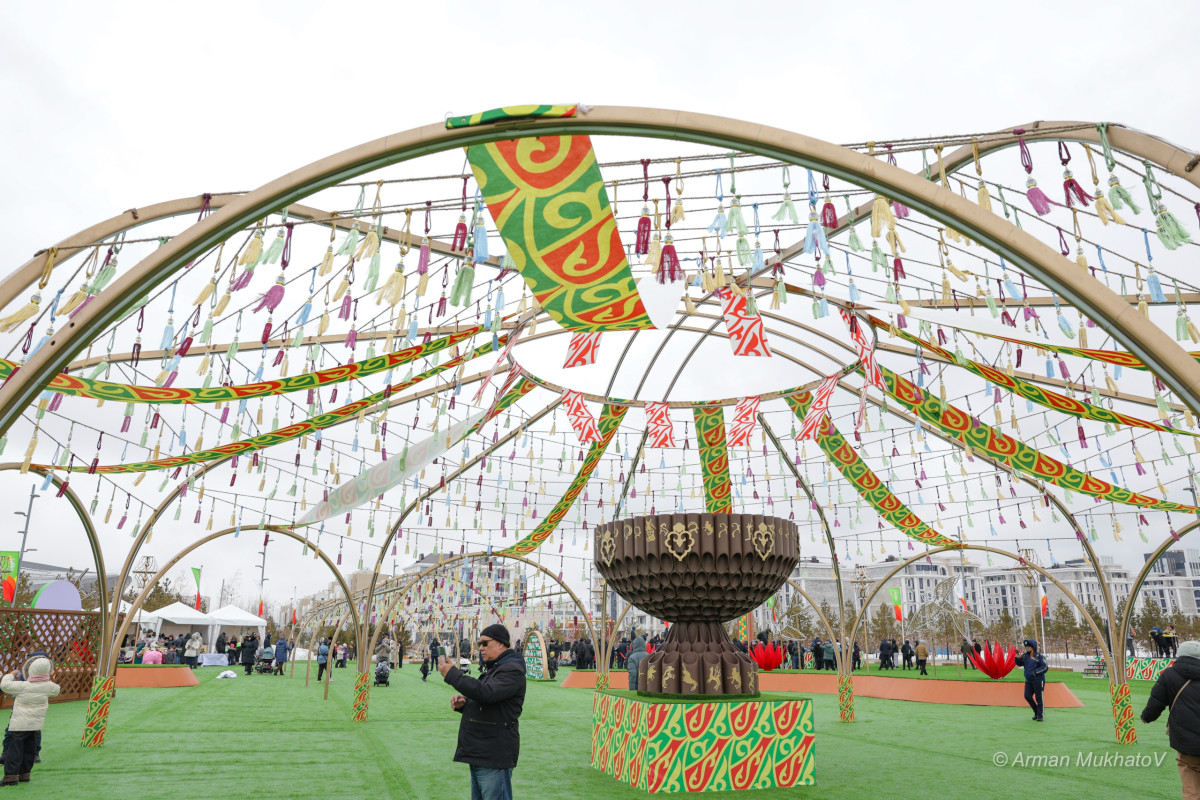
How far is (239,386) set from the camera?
6.94 metres

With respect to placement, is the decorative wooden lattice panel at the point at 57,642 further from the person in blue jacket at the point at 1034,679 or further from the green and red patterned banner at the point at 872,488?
the person in blue jacket at the point at 1034,679

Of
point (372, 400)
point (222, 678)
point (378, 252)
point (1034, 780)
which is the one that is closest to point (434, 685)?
point (222, 678)

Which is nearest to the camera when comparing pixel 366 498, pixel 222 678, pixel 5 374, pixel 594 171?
pixel 594 171

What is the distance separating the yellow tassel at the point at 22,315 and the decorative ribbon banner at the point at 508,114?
11.0 ft

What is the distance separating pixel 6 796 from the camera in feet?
20.5

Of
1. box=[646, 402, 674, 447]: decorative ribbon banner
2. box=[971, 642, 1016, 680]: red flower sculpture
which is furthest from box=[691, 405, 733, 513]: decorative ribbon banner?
box=[971, 642, 1016, 680]: red flower sculpture

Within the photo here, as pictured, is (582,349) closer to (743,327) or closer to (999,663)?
(743,327)

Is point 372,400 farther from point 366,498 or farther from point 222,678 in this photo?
point 222,678

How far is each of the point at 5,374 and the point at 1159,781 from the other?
37.0ft

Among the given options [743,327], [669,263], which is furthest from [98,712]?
[743,327]

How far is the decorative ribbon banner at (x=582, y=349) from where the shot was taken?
841cm

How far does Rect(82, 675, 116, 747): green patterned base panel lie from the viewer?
873 centimetres

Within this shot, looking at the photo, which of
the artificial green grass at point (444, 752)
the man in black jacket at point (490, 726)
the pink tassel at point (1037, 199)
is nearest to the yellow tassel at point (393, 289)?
the man in black jacket at point (490, 726)

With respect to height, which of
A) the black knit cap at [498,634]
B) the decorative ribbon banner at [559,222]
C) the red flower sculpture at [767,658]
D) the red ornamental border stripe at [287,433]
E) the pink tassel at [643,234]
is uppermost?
the decorative ribbon banner at [559,222]
